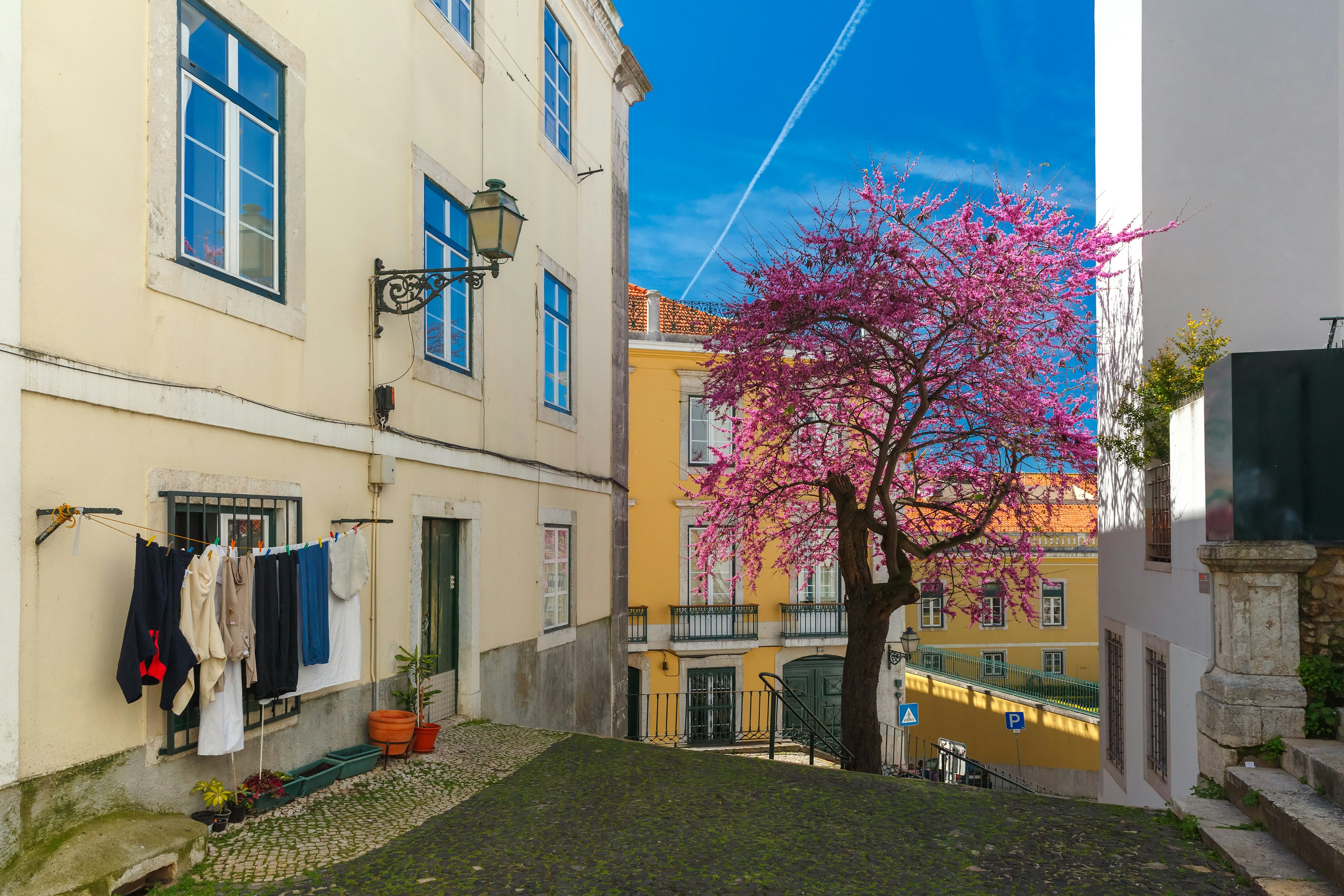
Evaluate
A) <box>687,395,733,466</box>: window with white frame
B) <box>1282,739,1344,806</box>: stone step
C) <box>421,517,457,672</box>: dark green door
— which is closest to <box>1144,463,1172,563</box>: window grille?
<box>1282,739,1344,806</box>: stone step

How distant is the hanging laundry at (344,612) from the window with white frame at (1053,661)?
2760cm

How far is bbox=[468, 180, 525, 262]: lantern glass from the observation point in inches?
283

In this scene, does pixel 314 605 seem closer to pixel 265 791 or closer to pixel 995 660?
pixel 265 791

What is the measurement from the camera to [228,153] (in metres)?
5.83

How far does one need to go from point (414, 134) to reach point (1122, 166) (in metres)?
8.18

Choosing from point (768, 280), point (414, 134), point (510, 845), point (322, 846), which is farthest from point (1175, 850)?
point (768, 280)

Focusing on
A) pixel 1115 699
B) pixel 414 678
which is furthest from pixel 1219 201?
pixel 414 678

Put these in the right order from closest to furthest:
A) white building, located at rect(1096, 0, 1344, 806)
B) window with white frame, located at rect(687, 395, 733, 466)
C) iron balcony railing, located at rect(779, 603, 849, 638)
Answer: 1. white building, located at rect(1096, 0, 1344, 806)
2. window with white frame, located at rect(687, 395, 733, 466)
3. iron balcony railing, located at rect(779, 603, 849, 638)

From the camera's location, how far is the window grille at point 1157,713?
9523 millimetres

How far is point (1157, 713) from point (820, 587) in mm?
13659

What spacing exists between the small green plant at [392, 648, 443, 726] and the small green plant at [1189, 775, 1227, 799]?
5.04 m

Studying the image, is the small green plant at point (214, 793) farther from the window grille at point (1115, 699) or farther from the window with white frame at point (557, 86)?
the window grille at point (1115, 699)

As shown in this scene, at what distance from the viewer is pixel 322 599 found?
6312mm

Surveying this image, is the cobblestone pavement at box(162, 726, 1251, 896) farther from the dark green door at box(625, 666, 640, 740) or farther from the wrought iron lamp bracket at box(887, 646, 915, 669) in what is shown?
the wrought iron lamp bracket at box(887, 646, 915, 669)
